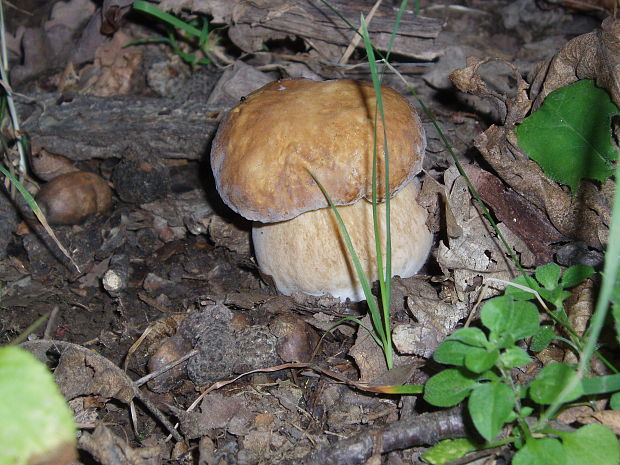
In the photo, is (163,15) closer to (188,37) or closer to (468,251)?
(188,37)

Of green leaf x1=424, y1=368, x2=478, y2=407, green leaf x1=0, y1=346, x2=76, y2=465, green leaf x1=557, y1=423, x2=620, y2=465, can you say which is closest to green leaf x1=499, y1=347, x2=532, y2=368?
green leaf x1=424, y1=368, x2=478, y2=407

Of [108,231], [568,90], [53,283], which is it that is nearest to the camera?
[568,90]

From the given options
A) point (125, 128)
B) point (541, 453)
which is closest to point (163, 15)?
point (125, 128)

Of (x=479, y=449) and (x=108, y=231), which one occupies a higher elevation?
Answer: (x=479, y=449)

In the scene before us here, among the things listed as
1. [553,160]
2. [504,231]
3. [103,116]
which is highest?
[553,160]

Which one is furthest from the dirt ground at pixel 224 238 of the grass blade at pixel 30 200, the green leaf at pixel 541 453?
the grass blade at pixel 30 200

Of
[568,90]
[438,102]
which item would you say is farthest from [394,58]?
[568,90]

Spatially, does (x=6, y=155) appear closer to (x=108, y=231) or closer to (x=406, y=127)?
(x=108, y=231)

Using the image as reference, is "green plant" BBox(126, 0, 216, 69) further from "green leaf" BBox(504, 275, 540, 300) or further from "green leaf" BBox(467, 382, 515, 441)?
"green leaf" BBox(467, 382, 515, 441)

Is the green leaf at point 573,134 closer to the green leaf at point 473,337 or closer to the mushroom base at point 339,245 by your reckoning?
the mushroom base at point 339,245
